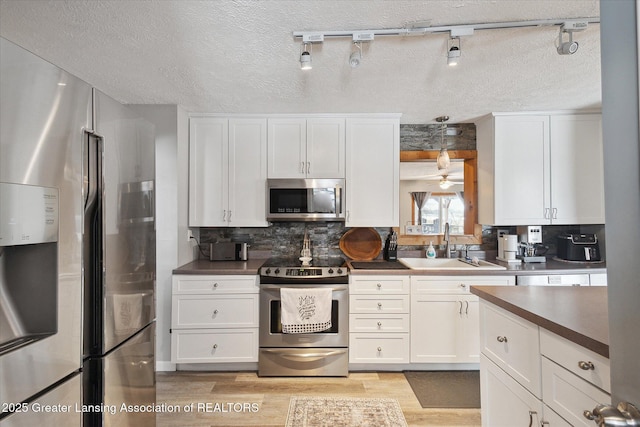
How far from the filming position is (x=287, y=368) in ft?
8.43

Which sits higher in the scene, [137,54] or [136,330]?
[137,54]

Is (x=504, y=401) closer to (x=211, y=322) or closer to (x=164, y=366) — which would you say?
(x=211, y=322)

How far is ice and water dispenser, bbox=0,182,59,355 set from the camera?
806 millimetres

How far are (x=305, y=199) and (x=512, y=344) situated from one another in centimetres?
198

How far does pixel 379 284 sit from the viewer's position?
8.69 ft

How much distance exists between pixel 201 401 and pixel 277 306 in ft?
2.81

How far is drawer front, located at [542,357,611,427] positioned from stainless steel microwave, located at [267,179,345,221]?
2.01 m

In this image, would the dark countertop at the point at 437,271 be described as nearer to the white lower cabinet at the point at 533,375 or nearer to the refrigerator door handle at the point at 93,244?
the white lower cabinet at the point at 533,375

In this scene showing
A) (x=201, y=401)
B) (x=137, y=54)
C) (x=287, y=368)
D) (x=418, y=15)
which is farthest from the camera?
(x=287, y=368)

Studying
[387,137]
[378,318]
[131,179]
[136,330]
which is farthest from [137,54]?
[378,318]

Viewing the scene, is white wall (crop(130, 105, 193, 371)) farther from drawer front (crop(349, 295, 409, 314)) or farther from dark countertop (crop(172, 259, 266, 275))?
drawer front (crop(349, 295, 409, 314))

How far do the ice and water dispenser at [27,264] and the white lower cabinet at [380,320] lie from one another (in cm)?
207

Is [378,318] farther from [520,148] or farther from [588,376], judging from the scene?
[520,148]

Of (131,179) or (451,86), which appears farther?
(451,86)
